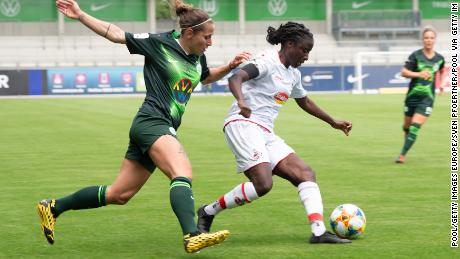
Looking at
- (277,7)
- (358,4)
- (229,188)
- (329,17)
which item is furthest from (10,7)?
(229,188)

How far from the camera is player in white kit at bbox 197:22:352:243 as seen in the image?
7.78m

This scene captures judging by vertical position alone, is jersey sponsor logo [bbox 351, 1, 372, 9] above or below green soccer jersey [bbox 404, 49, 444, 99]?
above

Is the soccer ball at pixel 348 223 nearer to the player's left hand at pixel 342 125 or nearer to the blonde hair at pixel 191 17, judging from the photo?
the player's left hand at pixel 342 125

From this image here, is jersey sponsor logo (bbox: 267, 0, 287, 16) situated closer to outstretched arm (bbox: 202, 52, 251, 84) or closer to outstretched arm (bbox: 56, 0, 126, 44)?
outstretched arm (bbox: 202, 52, 251, 84)

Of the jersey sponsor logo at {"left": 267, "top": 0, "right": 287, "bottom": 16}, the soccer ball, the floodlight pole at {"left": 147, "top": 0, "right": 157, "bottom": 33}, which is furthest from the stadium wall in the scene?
the soccer ball

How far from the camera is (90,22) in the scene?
7.08 m

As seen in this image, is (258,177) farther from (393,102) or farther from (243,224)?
(393,102)

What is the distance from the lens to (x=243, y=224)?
8.91 m

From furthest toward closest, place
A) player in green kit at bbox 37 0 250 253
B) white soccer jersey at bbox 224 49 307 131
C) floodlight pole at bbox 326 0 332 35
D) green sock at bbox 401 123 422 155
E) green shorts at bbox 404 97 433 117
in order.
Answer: floodlight pole at bbox 326 0 332 35 → green shorts at bbox 404 97 433 117 → green sock at bbox 401 123 422 155 → white soccer jersey at bbox 224 49 307 131 → player in green kit at bbox 37 0 250 253

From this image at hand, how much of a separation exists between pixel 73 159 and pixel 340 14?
52202mm

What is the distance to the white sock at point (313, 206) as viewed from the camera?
25.3ft

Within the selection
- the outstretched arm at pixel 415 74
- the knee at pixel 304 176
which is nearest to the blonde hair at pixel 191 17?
the knee at pixel 304 176

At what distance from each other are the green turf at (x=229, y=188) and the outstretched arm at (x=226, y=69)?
145 cm

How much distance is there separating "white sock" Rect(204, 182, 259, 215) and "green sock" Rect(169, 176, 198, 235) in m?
1.09
